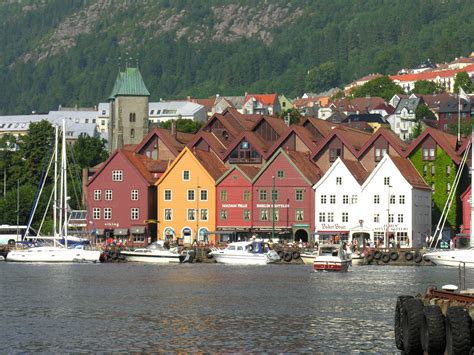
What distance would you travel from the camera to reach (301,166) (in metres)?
147

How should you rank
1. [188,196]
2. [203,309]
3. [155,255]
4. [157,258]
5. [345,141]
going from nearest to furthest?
[203,309]
[157,258]
[155,255]
[345,141]
[188,196]

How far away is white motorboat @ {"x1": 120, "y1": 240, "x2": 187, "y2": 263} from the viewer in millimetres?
125938

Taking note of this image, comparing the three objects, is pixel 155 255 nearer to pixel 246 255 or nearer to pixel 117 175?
pixel 246 255

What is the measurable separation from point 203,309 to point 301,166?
8035cm

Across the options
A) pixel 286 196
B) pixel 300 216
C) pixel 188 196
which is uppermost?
pixel 188 196

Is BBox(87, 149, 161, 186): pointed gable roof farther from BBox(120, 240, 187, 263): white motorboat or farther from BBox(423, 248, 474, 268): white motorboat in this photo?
BBox(423, 248, 474, 268): white motorboat

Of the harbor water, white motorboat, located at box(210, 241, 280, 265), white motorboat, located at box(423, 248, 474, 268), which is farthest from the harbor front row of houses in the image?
the harbor water

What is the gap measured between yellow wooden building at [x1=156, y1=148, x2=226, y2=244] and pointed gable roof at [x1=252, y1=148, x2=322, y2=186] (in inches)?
236

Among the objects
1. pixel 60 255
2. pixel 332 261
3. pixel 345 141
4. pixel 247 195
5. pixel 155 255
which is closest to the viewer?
pixel 332 261

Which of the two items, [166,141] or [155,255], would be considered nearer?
[155,255]

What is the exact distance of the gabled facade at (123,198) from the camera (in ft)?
503

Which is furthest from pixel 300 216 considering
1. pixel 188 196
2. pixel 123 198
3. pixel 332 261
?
pixel 332 261

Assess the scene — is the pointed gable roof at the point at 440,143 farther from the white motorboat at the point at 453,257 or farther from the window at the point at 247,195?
the white motorboat at the point at 453,257

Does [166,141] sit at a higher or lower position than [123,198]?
higher
